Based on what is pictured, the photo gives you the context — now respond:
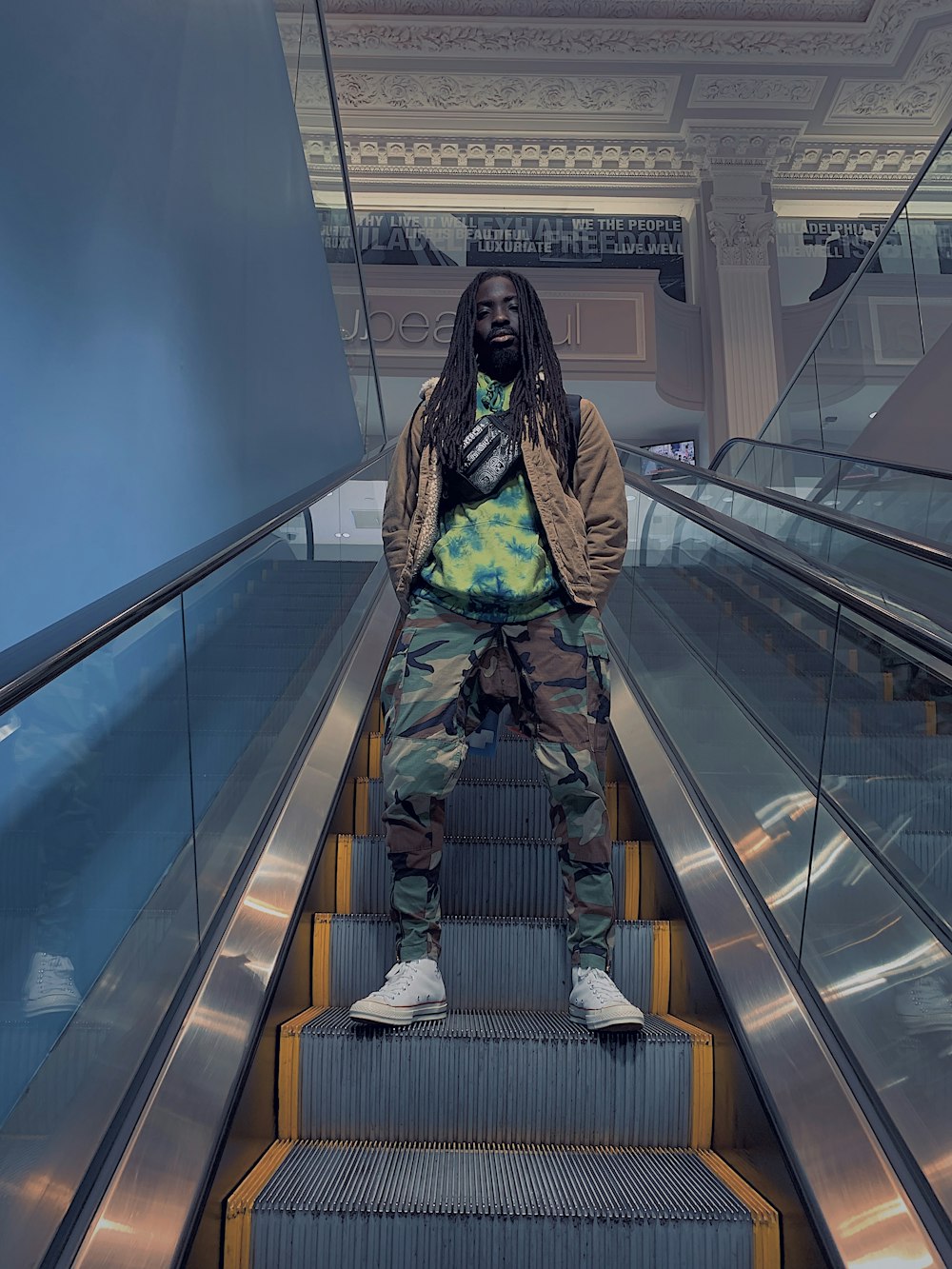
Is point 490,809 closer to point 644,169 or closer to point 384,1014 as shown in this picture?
point 384,1014

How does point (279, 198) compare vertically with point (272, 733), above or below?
above

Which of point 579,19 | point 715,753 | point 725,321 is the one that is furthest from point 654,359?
point 715,753

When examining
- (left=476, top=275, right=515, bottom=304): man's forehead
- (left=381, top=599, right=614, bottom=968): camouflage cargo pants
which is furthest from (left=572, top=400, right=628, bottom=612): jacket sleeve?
(left=476, top=275, right=515, bottom=304): man's forehead

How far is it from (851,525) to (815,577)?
66 centimetres

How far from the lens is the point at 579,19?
11.8 m

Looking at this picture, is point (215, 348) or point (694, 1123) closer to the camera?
point (694, 1123)

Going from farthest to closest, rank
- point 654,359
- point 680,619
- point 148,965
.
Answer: point 654,359, point 680,619, point 148,965

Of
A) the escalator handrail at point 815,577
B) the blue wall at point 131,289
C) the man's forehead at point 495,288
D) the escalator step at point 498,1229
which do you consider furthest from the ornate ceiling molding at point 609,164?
the escalator step at point 498,1229

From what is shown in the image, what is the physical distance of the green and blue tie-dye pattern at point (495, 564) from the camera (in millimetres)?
2350

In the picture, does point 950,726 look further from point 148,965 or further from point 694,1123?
point 148,965

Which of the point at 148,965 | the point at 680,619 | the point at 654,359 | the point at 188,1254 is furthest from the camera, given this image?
the point at 654,359

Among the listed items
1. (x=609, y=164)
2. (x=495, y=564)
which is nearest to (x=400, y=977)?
(x=495, y=564)

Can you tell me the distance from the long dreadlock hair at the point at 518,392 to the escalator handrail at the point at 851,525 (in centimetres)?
78

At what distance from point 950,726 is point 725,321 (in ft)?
41.1
